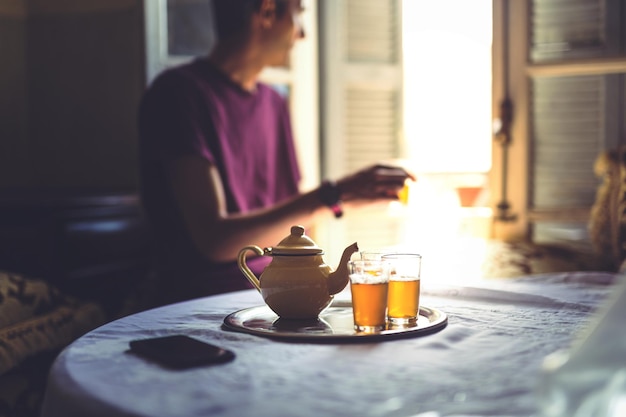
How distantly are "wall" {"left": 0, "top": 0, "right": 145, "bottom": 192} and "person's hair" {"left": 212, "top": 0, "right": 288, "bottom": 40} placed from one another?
0.87 m

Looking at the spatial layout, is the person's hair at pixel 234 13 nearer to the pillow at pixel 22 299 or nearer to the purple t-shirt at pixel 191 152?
the purple t-shirt at pixel 191 152

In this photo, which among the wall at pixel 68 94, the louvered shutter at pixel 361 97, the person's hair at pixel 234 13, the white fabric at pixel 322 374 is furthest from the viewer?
the louvered shutter at pixel 361 97

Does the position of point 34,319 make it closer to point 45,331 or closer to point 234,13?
point 45,331

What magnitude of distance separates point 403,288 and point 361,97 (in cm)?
219

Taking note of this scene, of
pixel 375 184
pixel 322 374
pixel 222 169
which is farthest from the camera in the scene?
pixel 222 169

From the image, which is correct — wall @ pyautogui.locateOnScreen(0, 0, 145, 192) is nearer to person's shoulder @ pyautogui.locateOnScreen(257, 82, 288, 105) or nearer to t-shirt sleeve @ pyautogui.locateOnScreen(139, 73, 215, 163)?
person's shoulder @ pyautogui.locateOnScreen(257, 82, 288, 105)

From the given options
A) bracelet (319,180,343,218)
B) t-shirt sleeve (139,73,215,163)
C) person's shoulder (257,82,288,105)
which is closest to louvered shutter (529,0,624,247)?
person's shoulder (257,82,288,105)

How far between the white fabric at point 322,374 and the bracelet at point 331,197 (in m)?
0.78

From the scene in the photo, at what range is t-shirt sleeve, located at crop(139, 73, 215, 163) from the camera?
6.21 ft

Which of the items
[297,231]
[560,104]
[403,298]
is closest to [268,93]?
[560,104]

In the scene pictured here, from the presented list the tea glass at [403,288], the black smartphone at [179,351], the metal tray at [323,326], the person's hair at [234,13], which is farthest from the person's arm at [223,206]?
the black smartphone at [179,351]

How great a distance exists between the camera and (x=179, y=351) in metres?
0.90

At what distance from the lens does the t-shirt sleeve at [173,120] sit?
6.21 ft

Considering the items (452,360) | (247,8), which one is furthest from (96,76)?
(452,360)
